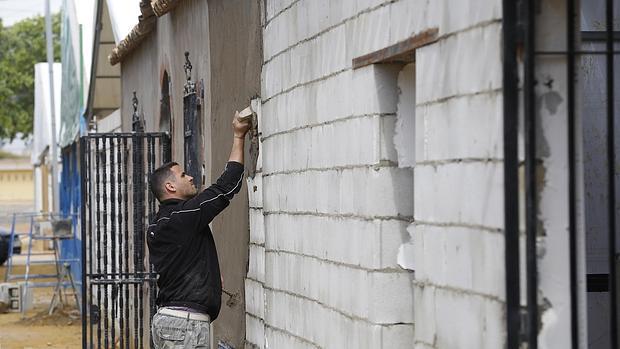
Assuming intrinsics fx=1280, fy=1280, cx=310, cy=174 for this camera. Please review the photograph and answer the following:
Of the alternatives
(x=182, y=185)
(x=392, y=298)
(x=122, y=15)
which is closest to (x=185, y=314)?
(x=182, y=185)

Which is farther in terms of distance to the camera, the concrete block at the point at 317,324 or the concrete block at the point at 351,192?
the concrete block at the point at 317,324

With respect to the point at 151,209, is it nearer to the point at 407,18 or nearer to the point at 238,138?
the point at 238,138

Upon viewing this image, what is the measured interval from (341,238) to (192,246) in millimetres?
1883

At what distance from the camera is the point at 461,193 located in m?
4.89

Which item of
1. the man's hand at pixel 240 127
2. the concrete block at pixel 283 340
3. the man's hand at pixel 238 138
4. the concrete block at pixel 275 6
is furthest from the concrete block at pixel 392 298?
the man's hand at pixel 240 127

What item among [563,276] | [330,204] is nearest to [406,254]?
[330,204]

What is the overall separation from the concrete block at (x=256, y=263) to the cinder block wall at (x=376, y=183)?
0.05 ft

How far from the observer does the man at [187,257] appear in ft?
26.6

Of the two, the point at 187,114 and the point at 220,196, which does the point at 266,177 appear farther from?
the point at 187,114

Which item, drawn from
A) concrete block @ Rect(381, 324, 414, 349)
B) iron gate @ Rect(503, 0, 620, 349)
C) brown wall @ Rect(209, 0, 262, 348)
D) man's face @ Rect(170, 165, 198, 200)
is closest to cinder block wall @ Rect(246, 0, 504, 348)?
concrete block @ Rect(381, 324, 414, 349)

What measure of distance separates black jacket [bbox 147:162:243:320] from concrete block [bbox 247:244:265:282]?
1.14ft

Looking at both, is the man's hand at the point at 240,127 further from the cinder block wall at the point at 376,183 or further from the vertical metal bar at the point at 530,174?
the vertical metal bar at the point at 530,174

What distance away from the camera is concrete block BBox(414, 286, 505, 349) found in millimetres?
4613

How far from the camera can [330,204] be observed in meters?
6.77
